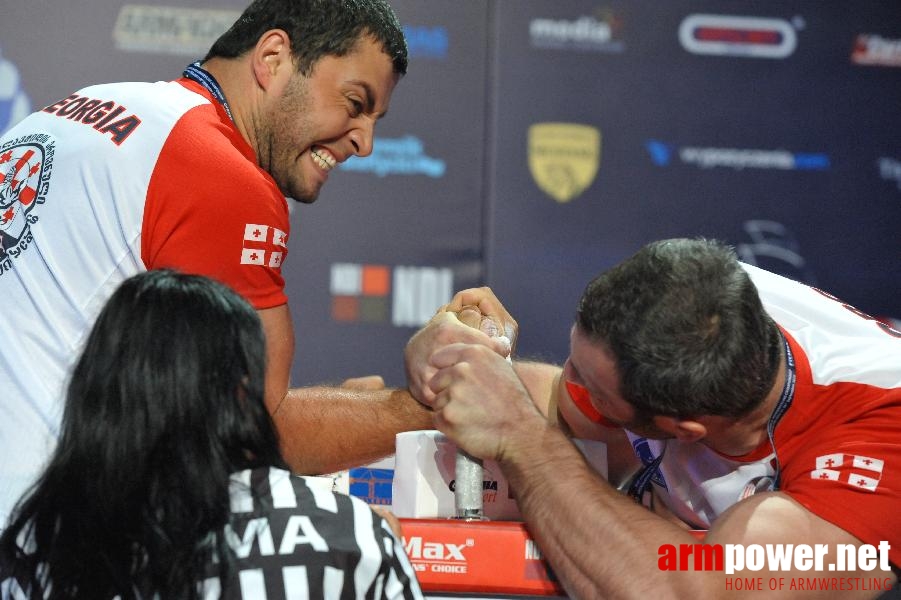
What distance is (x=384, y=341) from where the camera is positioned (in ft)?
12.1

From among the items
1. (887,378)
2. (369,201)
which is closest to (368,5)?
(887,378)

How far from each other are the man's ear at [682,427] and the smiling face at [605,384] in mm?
14

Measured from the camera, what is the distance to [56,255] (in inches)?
57.2

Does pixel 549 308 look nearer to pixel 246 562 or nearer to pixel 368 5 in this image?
pixel 368 5

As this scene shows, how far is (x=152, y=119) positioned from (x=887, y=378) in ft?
3.73

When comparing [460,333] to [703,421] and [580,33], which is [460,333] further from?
[580,33]

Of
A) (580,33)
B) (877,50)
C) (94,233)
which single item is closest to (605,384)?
(94,233)

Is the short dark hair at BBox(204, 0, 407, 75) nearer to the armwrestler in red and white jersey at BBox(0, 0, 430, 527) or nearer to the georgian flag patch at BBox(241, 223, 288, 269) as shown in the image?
the armwrestler in red and white jersey at BBox(0, 0, 430, 527)

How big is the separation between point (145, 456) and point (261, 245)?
512mm

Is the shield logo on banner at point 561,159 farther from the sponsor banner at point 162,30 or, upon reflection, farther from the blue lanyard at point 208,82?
the blue lanyard at point 208,82

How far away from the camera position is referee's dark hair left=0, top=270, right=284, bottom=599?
106cm

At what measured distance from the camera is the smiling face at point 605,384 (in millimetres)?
1567

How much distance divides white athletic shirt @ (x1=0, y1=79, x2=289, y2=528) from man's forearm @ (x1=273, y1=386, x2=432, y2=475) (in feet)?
0.88

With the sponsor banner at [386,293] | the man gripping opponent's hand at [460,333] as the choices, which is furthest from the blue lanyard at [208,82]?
the sponsor banner at [386,293]
